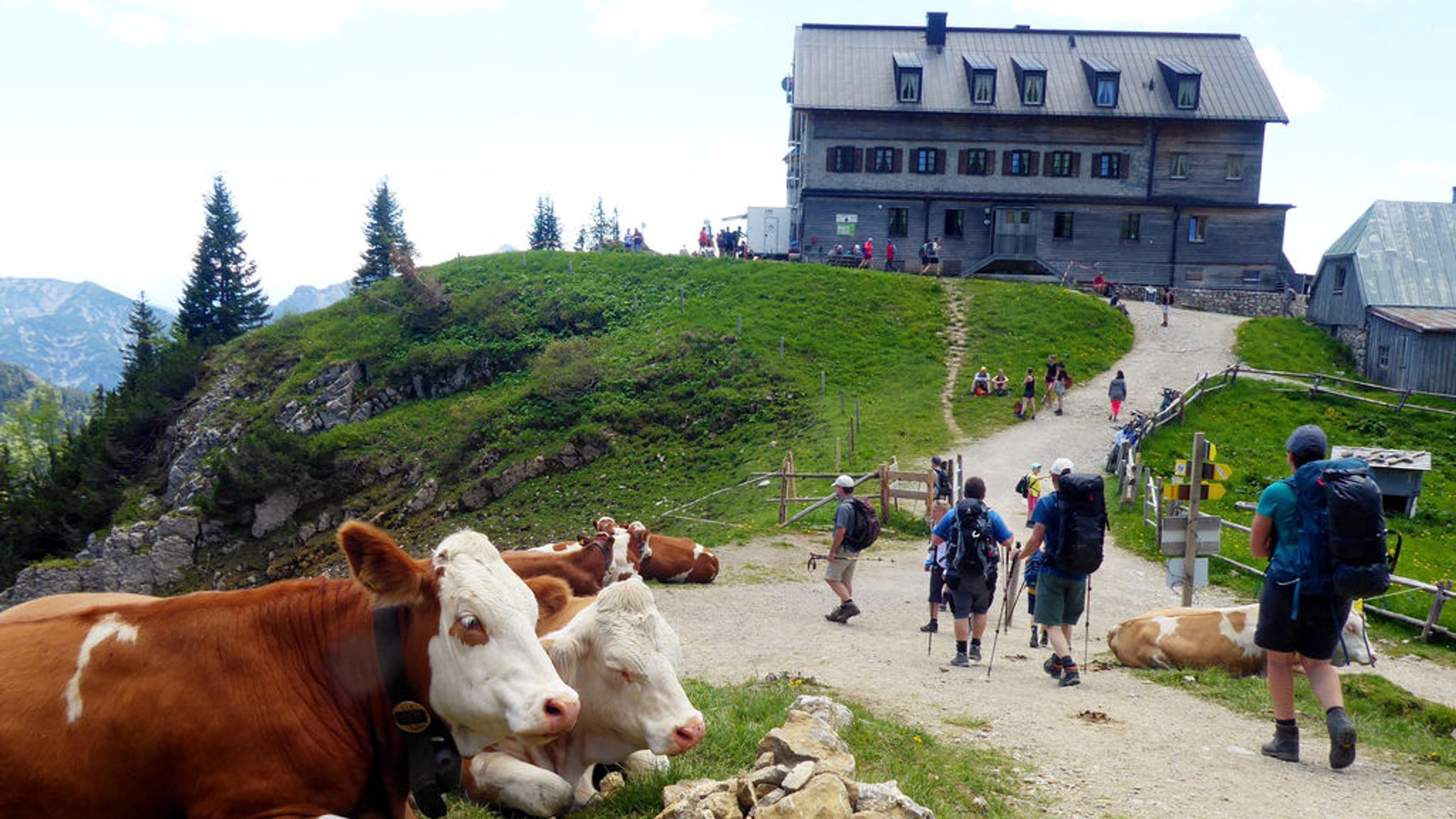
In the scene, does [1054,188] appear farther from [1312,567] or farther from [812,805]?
[812,805]

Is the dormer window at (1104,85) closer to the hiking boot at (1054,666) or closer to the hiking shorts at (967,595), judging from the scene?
the hiking shorts at (967,595)

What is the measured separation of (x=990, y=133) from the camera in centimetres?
5259

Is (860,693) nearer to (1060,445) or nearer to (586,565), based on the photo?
(586,565)

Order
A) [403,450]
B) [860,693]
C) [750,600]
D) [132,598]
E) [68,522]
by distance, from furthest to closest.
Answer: [68,522] < [403,450] < [750,600] < [860,693] < [132,598]

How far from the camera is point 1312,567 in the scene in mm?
7098

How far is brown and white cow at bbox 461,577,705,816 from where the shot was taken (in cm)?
566

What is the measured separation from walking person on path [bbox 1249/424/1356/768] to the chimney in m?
52.3

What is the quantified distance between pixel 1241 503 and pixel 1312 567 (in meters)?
14.5

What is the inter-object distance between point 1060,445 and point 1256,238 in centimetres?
3072

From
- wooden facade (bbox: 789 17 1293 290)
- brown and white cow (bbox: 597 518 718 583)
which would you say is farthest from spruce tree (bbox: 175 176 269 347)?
brown and white cow (bbox: 597 518 718 583)

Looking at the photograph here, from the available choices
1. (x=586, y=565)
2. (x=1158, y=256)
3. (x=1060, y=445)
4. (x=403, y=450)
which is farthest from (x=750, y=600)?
(x=1158, y=256)

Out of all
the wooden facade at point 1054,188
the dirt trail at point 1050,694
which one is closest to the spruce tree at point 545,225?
the wooden facade at point 1054,188

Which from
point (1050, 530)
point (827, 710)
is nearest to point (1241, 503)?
point (1050, 530)

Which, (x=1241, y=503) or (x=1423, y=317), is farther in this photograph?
(x=1423, y=317)
